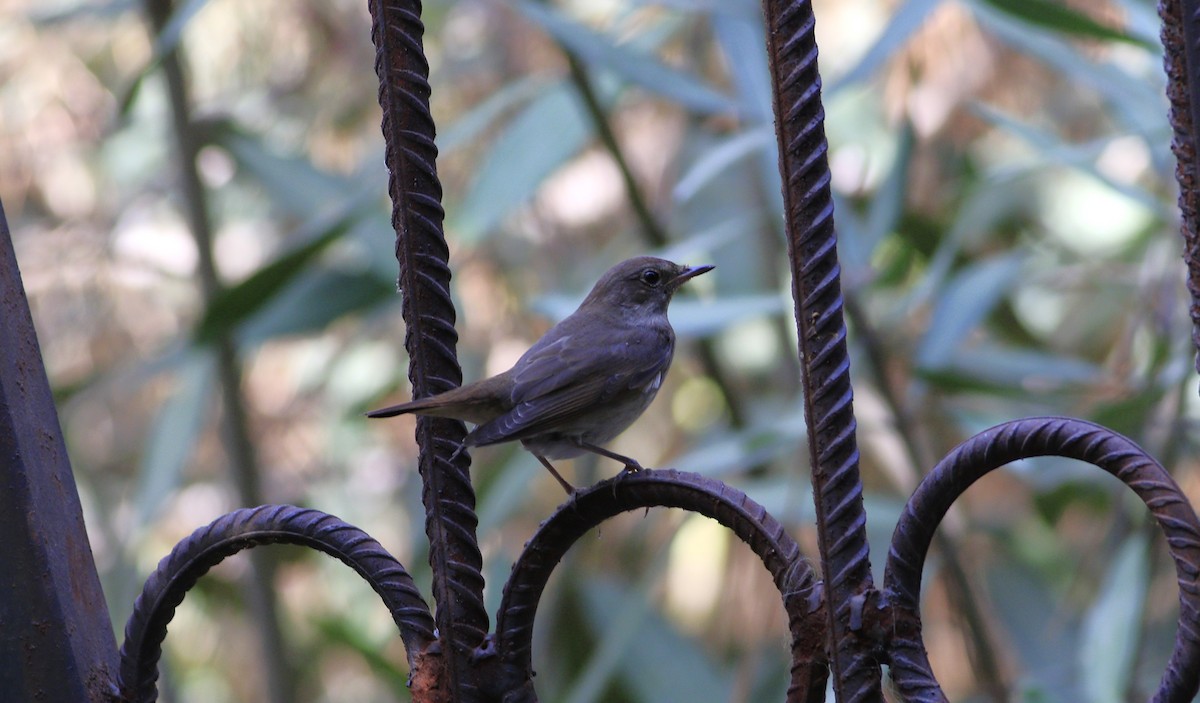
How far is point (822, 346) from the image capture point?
144 centimetres

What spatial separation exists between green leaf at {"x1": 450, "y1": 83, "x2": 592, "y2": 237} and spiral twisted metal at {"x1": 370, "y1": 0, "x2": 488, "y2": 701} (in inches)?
74.3

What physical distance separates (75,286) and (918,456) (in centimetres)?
313

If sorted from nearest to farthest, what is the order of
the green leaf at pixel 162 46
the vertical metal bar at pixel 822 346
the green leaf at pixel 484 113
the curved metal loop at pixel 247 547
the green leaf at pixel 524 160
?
the vertical metal bar at pixel 822 346
the curved metal loop at pixel 247 547
the green leaf at pixel 162 46
the green leaf at pixel 524 160
the green leaf at pixel 484 113

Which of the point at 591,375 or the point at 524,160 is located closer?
the point at 591,375

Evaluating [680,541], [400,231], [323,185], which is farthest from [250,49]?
[400,231]

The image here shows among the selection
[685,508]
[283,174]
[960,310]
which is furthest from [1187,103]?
[283,174]

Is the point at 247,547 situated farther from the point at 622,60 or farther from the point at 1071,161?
the point at 1071,161

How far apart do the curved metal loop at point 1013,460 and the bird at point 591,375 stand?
0.89 metres

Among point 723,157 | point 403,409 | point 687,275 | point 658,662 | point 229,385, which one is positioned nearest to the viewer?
point 403,409

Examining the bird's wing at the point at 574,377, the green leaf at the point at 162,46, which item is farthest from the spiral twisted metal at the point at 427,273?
the green leaf at the point at 162,46

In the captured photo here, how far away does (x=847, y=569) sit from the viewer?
141cm

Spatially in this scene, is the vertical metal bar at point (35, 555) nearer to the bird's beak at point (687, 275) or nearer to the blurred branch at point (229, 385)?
the bird's beak at point (687, 275)

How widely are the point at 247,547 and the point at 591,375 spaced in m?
1.14

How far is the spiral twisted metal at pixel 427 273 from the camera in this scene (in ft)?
5.58
